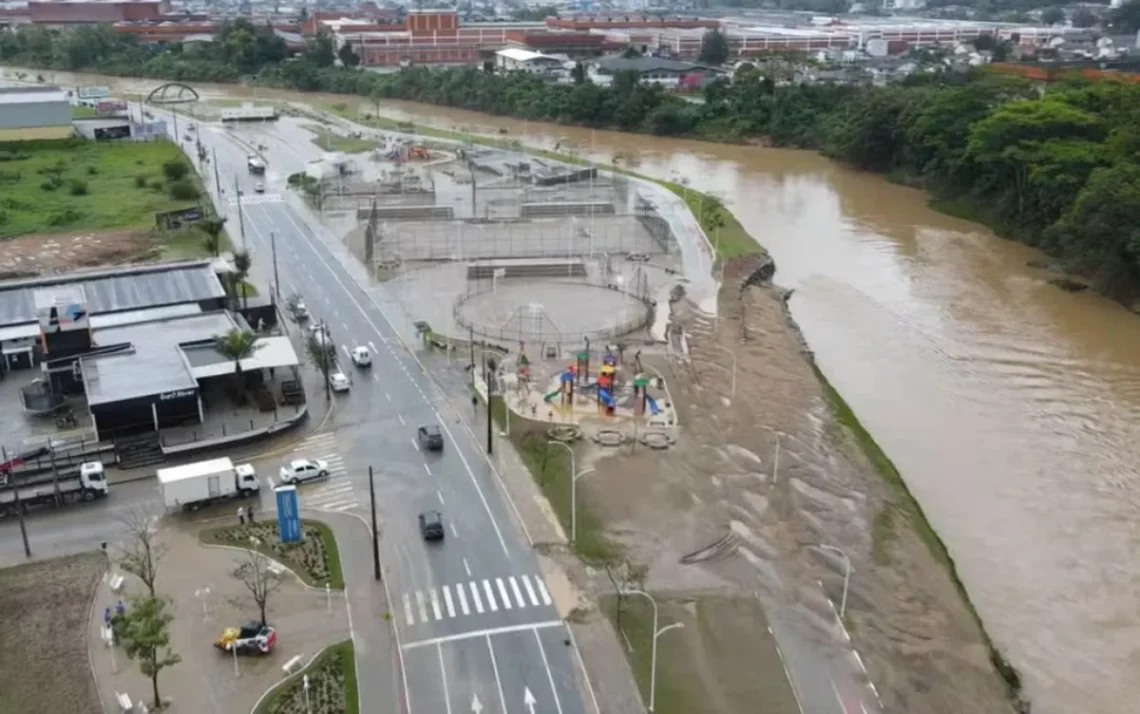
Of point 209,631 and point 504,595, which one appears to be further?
point 504,595

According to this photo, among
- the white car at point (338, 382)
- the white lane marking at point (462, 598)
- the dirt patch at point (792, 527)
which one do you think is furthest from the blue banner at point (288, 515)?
the white car at point (338, 382)

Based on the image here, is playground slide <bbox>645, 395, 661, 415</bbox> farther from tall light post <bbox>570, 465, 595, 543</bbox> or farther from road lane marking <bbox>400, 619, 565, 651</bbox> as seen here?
road lane marking <bbox>400, 619, 565, 651</bbox>

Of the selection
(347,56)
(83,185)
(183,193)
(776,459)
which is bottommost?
(776,459)

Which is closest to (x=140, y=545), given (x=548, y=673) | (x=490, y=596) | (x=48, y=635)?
(x=48, y=635)

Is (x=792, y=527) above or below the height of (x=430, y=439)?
below

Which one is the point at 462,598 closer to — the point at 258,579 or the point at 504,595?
the point at 504,595

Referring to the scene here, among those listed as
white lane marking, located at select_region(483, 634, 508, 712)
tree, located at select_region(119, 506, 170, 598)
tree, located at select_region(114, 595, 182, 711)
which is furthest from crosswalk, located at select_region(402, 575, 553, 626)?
tree, located at select_region(119, 506, 170, 598)

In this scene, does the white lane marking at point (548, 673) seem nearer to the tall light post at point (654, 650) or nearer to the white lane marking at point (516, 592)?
the white lane marking at point (516, 592)
